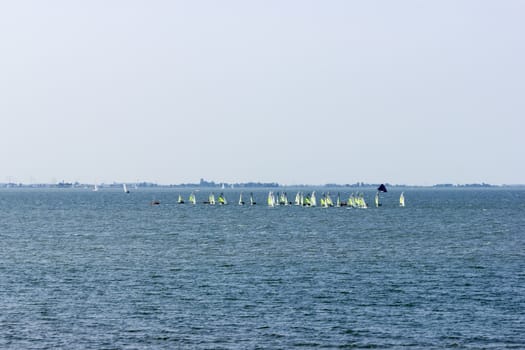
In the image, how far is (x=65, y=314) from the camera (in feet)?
201

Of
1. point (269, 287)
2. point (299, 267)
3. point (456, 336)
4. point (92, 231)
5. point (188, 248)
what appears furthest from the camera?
point (92, 231)

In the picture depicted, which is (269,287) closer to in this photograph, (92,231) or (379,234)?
(379,234)

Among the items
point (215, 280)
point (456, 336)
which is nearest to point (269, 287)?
point (215, 280)

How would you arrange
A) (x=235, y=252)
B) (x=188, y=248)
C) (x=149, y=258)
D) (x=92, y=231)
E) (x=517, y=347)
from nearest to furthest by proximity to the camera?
(x=517, y=347)
(x=149, y=258)
(x=235, y=252)
(x=188, y=248)
(x=92, y=231)

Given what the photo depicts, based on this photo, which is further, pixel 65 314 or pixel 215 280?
pixel 215 280

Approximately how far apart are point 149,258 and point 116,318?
1562 inches

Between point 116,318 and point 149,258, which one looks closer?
point 116,318

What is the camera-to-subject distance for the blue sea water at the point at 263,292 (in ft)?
178

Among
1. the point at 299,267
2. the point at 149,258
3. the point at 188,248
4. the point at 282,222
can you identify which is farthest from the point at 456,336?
the point at 282,222

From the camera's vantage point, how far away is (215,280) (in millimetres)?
78812

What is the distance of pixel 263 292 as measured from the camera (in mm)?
70875

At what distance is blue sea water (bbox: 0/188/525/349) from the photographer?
54344 mm

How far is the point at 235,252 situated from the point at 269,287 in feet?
A: 107

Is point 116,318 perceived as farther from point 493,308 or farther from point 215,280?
point 493,308
